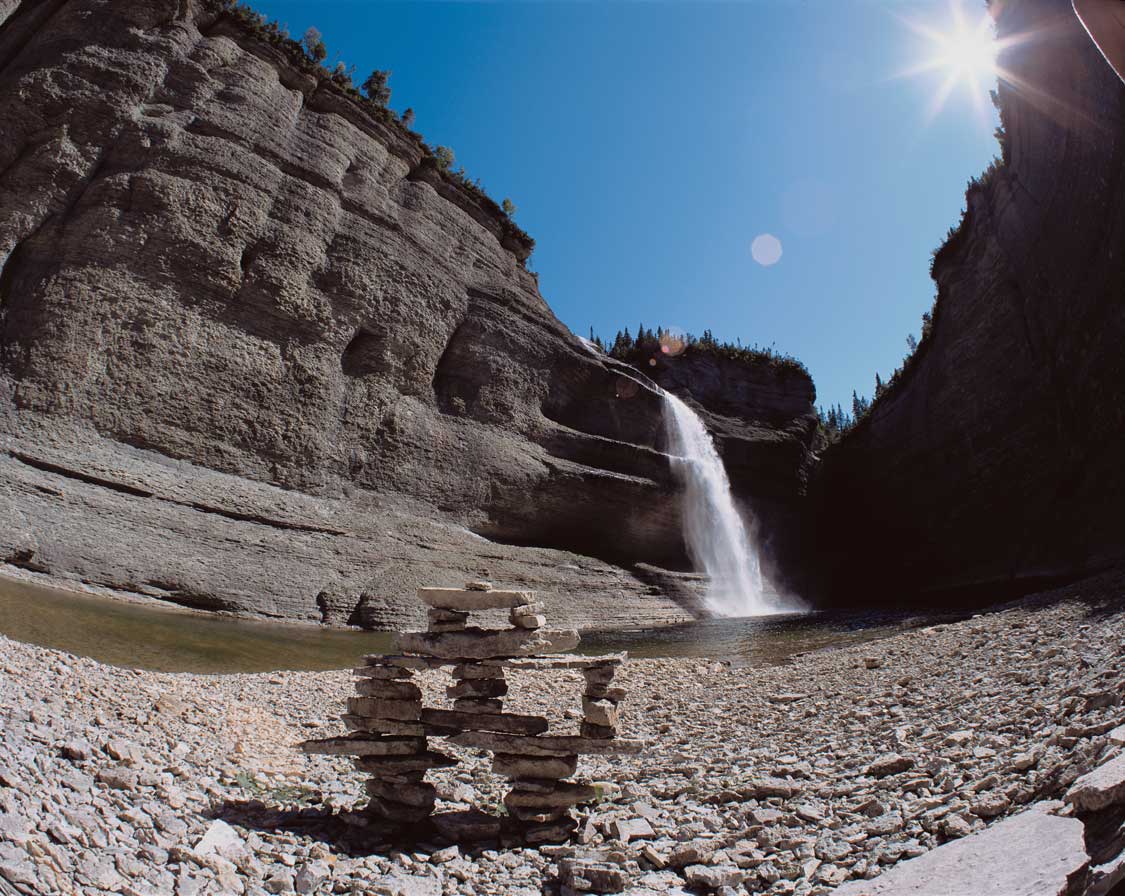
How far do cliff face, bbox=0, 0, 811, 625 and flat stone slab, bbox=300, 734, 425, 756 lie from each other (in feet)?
51.9

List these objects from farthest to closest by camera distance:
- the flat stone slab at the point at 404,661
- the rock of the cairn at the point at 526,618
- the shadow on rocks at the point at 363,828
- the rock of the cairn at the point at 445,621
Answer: the rock of the cairn at the point at 445,621 → the flat stone slab at the point at 404,661 → the rock of the cairn at the point at 526,618 → the shadow on rocks at the point at 363,828

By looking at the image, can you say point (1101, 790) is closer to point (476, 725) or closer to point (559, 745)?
point (559, 745)

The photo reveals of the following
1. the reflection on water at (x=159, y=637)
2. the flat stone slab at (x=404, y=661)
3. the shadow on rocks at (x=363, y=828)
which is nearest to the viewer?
the shadow on rocks at (x=363, y=828)

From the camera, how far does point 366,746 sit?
573 cm

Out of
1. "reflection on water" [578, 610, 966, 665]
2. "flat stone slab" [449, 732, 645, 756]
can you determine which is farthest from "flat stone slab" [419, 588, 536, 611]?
"reflection on water" [578, 610, 966, 665]

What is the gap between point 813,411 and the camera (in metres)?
53.8

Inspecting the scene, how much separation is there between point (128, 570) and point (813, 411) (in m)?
48.1

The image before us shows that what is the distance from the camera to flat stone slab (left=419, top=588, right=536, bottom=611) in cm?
591

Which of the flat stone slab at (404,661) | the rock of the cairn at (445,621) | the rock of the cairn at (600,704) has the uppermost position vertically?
the rock of the cairn at (445,621)

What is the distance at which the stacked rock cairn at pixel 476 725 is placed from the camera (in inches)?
216

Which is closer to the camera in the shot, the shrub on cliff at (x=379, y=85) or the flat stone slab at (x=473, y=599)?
the flat stone slab at (x=473, y=599)

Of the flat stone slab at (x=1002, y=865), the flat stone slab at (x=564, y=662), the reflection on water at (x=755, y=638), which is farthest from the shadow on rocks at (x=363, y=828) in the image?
the reflection on water at (x=755, y=638)

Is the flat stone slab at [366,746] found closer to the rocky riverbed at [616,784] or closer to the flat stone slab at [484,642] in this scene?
the rocky riverbed at [616,784]

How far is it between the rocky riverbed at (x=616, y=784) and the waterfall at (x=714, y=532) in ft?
92.1
